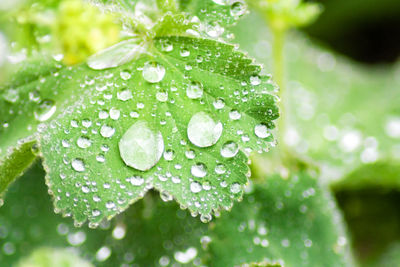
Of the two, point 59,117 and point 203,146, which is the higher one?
point 203,146

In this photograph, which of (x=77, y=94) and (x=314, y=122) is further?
(x=314, y=122)

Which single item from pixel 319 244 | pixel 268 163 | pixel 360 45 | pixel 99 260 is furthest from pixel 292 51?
pixel 99 260

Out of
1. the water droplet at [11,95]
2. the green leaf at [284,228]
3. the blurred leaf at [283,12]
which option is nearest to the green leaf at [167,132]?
the water droplet at [11,95]

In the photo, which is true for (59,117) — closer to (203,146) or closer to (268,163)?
(203,146)

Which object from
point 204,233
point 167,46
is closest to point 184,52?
point 167,46

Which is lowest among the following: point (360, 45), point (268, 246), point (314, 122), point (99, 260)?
point (99, 260)

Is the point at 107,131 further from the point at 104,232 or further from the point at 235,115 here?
the point at 104,232
